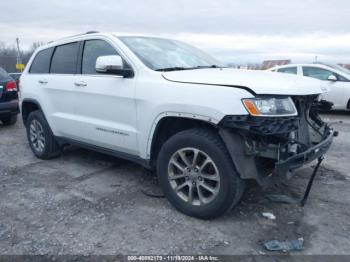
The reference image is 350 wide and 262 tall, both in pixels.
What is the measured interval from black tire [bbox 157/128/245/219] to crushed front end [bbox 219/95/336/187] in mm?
92

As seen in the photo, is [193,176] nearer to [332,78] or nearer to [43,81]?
[43,81]

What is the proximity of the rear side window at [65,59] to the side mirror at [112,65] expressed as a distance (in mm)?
1098

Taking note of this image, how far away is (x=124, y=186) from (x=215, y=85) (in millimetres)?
1944

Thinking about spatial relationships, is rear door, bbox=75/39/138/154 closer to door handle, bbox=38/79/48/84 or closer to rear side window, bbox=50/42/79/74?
rear side window, bbox=50/42/79/74

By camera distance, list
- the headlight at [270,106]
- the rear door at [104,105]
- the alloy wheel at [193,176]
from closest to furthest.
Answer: the headlight at [270,106]
the alloy wheel at [193,176]
the rear door at [104,105]

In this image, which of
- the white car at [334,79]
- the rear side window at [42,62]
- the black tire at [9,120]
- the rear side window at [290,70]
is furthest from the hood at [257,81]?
the rear side window at [290,70]

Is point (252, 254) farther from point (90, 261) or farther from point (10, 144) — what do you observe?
point (10, 144)

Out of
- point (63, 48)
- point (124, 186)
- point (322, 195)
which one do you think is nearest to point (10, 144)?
point (63, 48)

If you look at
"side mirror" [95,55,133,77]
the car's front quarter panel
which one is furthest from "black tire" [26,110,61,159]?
the car's front quarter panel

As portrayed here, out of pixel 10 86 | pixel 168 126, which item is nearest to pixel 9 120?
pixel 10 86

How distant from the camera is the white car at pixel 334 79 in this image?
1003cm

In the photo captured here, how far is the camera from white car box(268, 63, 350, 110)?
10.0 meters

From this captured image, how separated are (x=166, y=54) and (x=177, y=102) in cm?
107

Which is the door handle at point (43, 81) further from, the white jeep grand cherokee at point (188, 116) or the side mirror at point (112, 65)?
the side mirror at point (112, 65)
